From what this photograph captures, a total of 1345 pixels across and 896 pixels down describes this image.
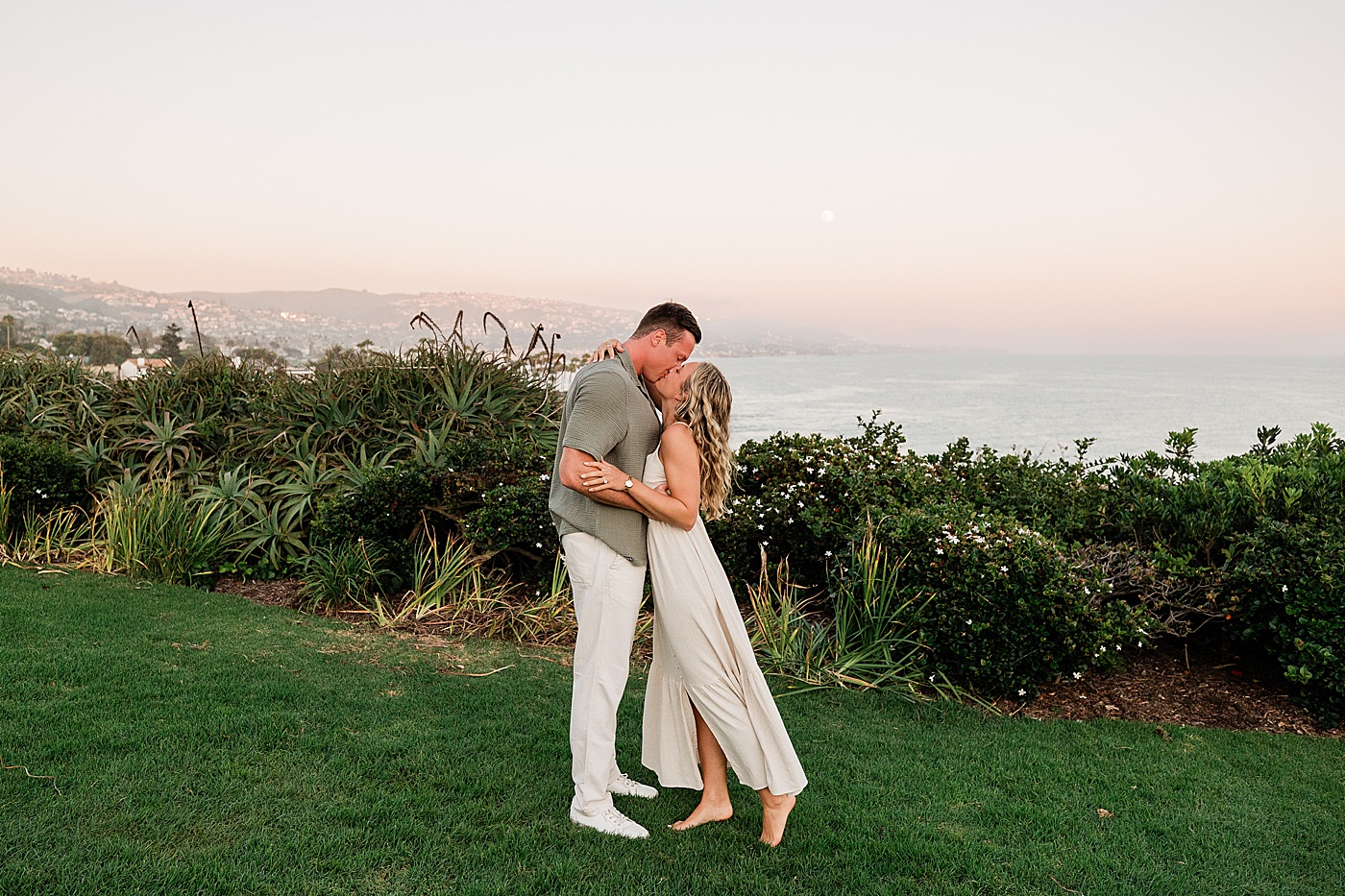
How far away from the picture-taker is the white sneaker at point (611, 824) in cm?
334

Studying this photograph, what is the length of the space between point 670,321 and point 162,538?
5.84m

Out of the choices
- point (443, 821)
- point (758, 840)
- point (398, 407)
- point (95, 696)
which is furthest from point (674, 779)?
point (398, 407)

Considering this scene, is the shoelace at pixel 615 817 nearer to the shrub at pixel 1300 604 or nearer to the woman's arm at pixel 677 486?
the woman's arm at pixel 677 486

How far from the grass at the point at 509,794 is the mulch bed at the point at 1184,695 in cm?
28

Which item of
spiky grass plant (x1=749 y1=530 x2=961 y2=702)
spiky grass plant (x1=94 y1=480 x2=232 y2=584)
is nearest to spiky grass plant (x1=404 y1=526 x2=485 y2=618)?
spiky grass plant (x1=94 y1=480 x2=232 y2=584)

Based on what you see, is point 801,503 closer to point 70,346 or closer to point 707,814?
point 707,814

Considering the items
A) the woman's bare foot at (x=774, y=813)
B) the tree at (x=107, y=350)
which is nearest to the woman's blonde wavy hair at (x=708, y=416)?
the woman's bare foot at (x=774, y=813)

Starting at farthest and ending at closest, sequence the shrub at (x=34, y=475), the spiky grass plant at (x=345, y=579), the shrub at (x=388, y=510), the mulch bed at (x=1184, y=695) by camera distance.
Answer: the shrub at (x=34, y=475) < the shrub at (x=388, y=510) < the spiky grass plant at (x=345, y=579) < the mulch bed at (x=1184, y=695)

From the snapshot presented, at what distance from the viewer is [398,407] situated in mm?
8711

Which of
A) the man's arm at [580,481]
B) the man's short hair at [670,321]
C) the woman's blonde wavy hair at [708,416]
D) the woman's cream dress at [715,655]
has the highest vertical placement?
the man's short hair at [670,321]

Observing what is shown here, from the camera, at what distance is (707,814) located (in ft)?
11.5

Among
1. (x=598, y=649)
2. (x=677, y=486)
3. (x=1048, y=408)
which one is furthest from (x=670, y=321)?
(x=1048, y=408)

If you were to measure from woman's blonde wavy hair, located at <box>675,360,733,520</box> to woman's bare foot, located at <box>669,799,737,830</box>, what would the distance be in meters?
1.30

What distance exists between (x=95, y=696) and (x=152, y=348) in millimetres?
8198
